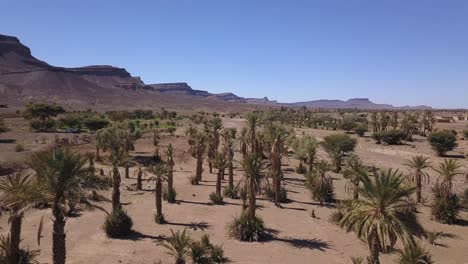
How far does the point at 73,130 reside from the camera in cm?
8888

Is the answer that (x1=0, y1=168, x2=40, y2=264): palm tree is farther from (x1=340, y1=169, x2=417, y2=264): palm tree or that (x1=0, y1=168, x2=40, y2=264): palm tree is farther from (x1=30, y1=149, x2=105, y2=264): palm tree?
(x1=340, y1=169, x2=417, y2=264): palm tree

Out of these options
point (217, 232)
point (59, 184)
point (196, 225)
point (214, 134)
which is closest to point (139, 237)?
point (196, 225)

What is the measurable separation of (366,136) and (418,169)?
59.8 metres

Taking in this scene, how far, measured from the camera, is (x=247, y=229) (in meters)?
28.9

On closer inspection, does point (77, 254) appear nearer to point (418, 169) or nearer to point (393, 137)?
point (418, 169)

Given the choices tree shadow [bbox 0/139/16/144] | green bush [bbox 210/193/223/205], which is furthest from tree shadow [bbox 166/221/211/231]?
tree shadow [bbox 0/139/16/144]

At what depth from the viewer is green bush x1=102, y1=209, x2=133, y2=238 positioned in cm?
2844

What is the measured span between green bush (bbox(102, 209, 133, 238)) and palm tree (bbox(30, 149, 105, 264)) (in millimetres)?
8918

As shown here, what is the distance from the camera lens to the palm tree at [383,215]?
19.1 m

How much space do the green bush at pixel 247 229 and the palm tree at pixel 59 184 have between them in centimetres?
1240

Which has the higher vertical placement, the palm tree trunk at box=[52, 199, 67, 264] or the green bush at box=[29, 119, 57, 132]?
the green bush at box=[29, 119, 57, 132]

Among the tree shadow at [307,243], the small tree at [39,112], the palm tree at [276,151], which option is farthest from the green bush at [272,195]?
the small tree at [39,112]

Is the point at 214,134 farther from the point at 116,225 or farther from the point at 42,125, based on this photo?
the point at 42,125

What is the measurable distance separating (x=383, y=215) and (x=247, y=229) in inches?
450
